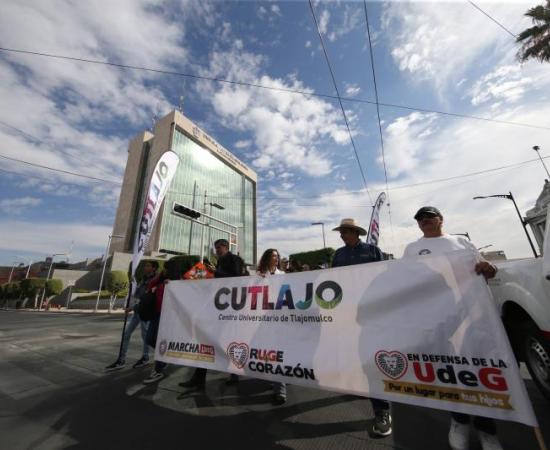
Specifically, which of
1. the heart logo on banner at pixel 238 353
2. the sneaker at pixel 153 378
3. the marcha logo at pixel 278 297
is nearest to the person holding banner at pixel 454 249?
the marcha logo at pixel 278 297

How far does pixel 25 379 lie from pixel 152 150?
5969 cm

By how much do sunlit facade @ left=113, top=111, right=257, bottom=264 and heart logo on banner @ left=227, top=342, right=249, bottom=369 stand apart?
42521 mm

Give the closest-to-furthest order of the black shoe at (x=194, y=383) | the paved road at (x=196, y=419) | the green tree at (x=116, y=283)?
the paved road at (x=196, y=419), the black shoe at (x=194, y=383), the green tree at (x=116, y=283)

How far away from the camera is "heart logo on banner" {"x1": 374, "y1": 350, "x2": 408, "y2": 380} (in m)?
2.21

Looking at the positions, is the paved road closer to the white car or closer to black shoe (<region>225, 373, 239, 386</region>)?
black shoe (<region>225, 373, 239, 386</region>)

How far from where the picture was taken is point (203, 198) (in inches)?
2239

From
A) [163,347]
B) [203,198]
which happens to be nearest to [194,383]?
[163,347]

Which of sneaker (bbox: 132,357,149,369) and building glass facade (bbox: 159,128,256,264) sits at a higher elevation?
building glass facade (bbox: 159,128,256,264)

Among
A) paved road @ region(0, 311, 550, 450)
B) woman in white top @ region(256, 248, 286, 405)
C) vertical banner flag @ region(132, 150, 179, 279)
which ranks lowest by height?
paved road @ region(0, 311, 550, 450)

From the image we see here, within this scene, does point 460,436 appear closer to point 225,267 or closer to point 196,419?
point 196,419

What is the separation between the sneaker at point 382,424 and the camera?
238 cm

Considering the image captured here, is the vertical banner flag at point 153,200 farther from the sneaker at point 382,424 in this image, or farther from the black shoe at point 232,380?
the sneaker at point 382,424

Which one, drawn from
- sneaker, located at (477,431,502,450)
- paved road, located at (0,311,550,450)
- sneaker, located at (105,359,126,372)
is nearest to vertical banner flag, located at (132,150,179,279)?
sneaker, located at (105,359,126,372)

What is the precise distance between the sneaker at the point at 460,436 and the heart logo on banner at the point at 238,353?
192 centimetres
